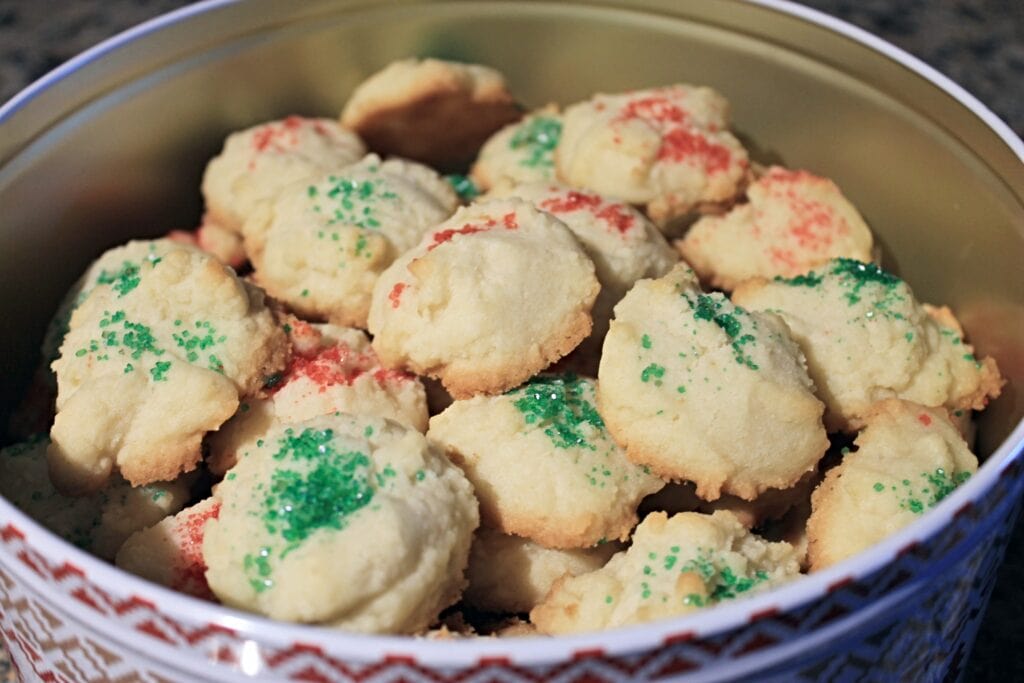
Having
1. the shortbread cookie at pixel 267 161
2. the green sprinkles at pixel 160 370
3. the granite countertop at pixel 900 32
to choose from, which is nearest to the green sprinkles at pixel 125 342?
the green sprinkles at pixel 160 370

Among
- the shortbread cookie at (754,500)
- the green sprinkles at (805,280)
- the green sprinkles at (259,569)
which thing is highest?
the green sprinkles at (805,280)

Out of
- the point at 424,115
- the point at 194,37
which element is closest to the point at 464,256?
the point at 424,115

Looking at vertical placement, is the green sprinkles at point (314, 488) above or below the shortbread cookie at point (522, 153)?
below

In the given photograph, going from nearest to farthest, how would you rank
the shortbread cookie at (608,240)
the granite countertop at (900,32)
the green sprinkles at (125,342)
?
the green sprinkles at (125,342), the shortbread cookie at (608,240), the granite countertop at (900,32)

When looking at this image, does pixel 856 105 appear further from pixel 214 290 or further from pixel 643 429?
pixel 214 290

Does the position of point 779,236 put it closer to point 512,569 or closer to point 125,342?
point 512,569

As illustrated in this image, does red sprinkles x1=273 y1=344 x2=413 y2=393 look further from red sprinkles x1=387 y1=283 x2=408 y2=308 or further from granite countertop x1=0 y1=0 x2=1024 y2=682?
granite countertop x1=0 y1=0 x2=1024 y2=682

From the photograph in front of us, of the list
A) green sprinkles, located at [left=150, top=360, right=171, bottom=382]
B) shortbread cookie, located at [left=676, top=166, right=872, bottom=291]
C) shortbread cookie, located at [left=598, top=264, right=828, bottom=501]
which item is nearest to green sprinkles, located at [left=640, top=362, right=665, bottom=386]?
shortbread cookie, located at [left=598, top=264, right=828, bottom=501]

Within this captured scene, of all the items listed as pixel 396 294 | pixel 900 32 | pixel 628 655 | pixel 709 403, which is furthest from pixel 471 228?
pixel 900 32

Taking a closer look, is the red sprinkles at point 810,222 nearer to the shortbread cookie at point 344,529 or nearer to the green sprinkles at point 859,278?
the green sprinkles at point 859,278
